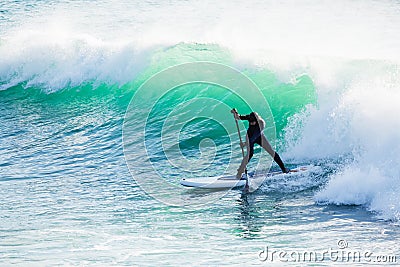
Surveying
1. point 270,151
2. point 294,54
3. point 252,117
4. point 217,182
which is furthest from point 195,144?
point 294,54

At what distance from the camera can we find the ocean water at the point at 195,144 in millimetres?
8570

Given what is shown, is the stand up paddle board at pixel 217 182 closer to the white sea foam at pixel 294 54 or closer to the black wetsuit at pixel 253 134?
the black wetsuit at pixel 253 134

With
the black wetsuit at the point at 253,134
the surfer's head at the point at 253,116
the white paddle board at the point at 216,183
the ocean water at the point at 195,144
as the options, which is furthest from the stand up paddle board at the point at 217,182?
the surfer's head at the point at 253,116

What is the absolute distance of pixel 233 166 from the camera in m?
12.6

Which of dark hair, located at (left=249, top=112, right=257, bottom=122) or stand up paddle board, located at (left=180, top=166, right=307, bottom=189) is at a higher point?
dark hair, located at (left=249, top=112, right=257, bottom=122)

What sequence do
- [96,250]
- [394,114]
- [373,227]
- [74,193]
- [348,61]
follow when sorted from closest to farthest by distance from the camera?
[96,250], [373,227], [74,193], [394,114], [348,61]

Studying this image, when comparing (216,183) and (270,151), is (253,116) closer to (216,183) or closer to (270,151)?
(270,151)

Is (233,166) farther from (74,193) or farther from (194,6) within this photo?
(194,6)

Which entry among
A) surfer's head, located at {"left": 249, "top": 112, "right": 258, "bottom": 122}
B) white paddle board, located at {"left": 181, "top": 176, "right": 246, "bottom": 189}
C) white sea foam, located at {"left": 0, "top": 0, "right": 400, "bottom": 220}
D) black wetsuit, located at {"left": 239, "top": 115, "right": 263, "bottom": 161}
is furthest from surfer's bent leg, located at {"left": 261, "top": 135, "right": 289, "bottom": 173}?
white sea foam, located at {"left": 0, "top": 0, "right": 400, "bottom": 220}

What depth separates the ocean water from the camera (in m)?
8.57

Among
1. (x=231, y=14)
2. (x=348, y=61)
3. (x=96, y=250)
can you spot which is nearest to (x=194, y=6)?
(x=231, y=14)

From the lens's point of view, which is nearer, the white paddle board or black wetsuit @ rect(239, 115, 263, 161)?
black wetsuit @ rect(239, 115, 263, 161)

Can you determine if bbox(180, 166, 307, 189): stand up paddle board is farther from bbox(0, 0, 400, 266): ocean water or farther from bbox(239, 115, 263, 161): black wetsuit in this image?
bbox(239, 115, 263, 161): black wetsuit

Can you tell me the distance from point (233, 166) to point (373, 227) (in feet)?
13.3
